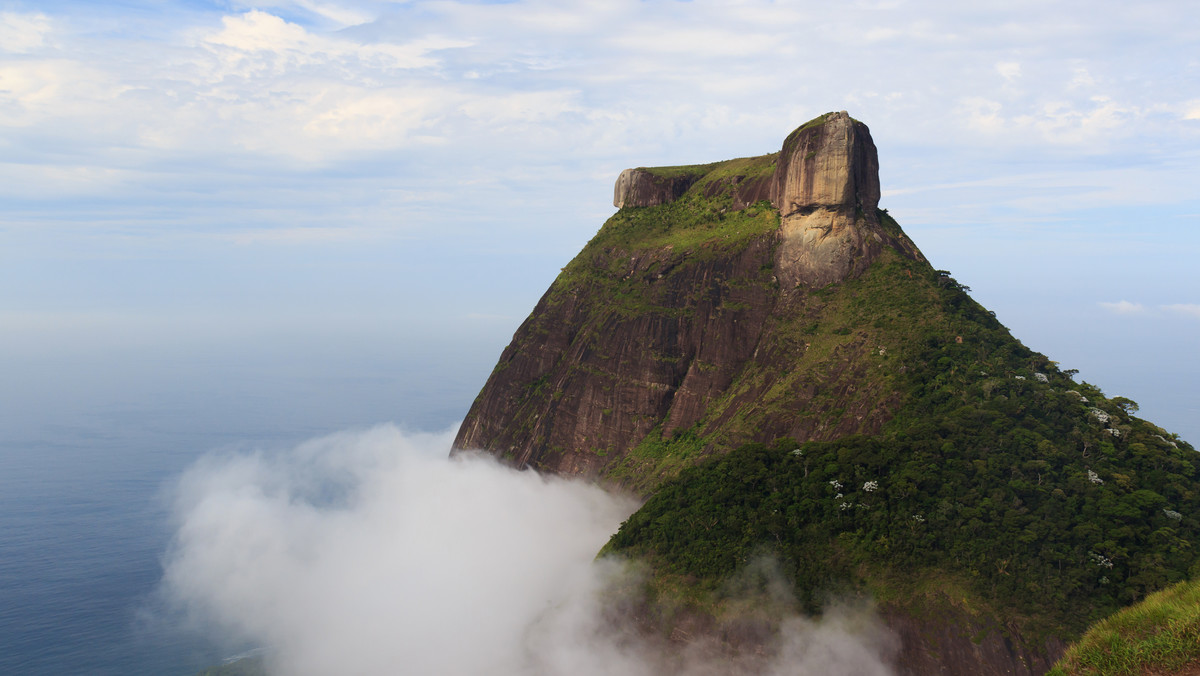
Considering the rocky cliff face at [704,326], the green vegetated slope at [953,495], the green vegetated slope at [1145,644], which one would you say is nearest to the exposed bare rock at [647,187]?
the rocky cliff face at [704,326]

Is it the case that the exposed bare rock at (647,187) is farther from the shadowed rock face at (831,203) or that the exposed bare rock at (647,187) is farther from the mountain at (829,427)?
the shadowed rock face at (831,203)

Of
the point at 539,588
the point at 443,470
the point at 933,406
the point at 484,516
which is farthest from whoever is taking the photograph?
the point at 443,470

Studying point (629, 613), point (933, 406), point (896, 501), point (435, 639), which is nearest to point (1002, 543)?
point (896, 501)

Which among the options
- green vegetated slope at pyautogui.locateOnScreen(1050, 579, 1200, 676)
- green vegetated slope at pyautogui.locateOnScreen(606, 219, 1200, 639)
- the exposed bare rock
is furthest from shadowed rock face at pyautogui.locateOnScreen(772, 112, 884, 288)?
green vegetated slope at pyautogui.locateOnScreen(1050, 579, 1200, 676)

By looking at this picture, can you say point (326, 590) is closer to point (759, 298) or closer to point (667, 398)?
point (667, 398)

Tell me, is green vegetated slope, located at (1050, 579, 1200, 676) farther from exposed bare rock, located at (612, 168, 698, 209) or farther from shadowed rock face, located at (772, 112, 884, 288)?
exposed bare rock, located at (612, 168, 698, 209)

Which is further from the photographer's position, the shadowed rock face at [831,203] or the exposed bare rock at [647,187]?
the exposed bare rock at [647,187]
